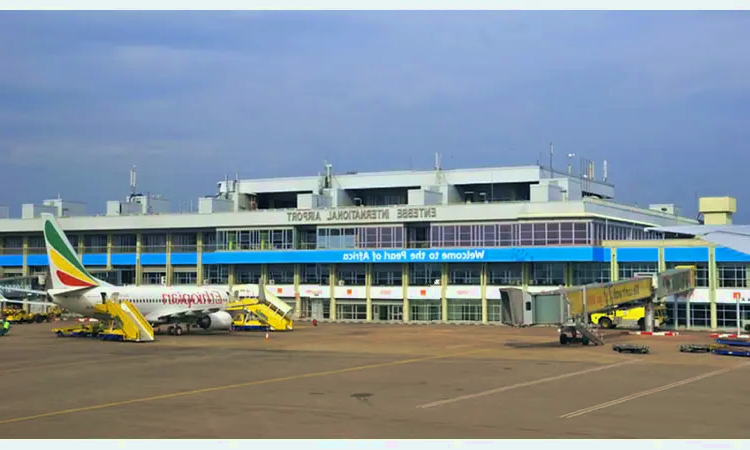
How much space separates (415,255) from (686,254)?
27053 mm

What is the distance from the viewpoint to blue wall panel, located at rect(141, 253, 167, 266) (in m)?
109

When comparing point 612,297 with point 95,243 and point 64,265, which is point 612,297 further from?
point 95,243

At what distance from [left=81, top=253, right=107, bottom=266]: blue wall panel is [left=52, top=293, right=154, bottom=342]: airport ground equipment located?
1705 inches

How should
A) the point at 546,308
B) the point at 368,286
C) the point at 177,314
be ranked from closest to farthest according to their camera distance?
the point at 546,308 < the point at 177,314 < the point at 368,286

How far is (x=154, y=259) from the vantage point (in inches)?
4299

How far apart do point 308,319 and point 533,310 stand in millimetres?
45713

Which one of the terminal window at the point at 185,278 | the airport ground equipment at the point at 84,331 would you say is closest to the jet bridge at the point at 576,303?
the airport ground equipment at the point at 84,331

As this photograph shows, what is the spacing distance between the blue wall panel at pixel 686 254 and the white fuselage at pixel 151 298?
4118 cm

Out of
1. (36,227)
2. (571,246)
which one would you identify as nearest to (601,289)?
(571,246)

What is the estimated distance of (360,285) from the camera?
321ft

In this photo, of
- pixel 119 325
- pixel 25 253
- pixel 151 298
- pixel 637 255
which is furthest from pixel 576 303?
pixel 25 253

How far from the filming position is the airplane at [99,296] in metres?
70.9

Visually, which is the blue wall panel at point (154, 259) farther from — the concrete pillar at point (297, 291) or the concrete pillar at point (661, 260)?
the concrete pillar at point (661, 260)
